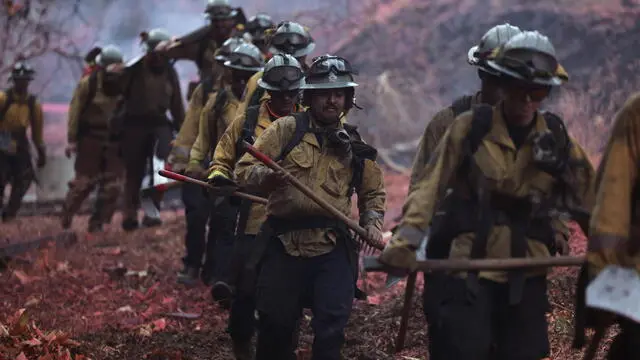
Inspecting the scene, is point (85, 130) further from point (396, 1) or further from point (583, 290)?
point (396, 1)

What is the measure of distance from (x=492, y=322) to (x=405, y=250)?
0.59 metres

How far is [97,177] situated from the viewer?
51.7 ft

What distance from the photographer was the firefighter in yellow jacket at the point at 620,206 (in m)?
4.62

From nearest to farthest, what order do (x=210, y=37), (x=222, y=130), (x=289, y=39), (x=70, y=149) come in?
(x=289, y=39) < (x=222, y=130) < (x=210, y=37) < (x=70, y=149)

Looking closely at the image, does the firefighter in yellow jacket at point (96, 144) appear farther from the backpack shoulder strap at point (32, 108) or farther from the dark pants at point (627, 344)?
the dark pants at point (627, 344)

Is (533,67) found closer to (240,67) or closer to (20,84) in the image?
(240,67)

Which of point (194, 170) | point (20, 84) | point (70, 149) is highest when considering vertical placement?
point (194, 170)

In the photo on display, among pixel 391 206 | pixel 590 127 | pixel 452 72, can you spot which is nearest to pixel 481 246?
pixel 391 206

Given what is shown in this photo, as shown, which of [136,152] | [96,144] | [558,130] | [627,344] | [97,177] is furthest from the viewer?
[97,177]

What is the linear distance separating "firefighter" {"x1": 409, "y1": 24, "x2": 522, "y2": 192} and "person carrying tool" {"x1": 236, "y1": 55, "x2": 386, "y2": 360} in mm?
610

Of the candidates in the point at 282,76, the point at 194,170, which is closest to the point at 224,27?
the point at 194,170

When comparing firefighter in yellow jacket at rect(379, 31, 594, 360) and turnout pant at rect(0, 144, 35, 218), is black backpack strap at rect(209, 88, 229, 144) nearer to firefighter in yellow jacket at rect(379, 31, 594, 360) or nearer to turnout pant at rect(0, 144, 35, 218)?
firefighter in yellow jacket at rect(379, 31, 594, 360)

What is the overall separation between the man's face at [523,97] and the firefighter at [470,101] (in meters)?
0.33

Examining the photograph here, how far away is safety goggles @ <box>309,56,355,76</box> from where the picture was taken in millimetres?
6594
